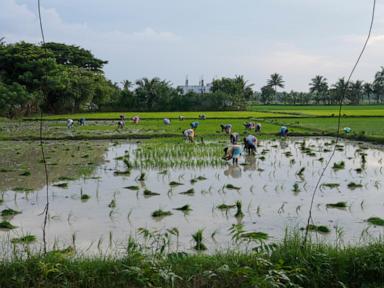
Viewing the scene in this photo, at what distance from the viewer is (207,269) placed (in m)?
4.22

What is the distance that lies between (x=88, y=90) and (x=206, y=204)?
116 ft

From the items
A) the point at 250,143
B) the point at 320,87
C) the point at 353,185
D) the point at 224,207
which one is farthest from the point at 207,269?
the point at 320,87

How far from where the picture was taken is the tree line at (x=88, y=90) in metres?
35.0

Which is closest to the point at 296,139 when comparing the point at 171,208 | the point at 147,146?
the point at 147,146

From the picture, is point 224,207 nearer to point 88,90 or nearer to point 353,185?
point 353,185

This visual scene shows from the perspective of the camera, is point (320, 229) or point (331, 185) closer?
point (320, 229)

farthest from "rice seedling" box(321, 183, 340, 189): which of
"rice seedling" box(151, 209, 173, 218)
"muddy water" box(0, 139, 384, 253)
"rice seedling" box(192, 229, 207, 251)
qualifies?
"rice seedling" box(192, 229, 207, 251)

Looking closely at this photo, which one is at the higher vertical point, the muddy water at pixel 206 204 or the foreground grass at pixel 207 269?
the foreground grass at pixel 207 269

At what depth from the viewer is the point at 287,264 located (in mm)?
4266

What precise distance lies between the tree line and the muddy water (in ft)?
52.8

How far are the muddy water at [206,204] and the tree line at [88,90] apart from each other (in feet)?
52.8

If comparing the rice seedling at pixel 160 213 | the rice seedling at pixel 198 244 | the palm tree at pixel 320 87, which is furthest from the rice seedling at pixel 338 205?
the palm tree at pixel 320 87

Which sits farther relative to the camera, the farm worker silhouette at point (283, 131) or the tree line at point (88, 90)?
the tree line at point (88, 90)

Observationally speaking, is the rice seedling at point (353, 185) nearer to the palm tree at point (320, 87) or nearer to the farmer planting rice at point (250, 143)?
the farmer planting rice at point (250, 143)
